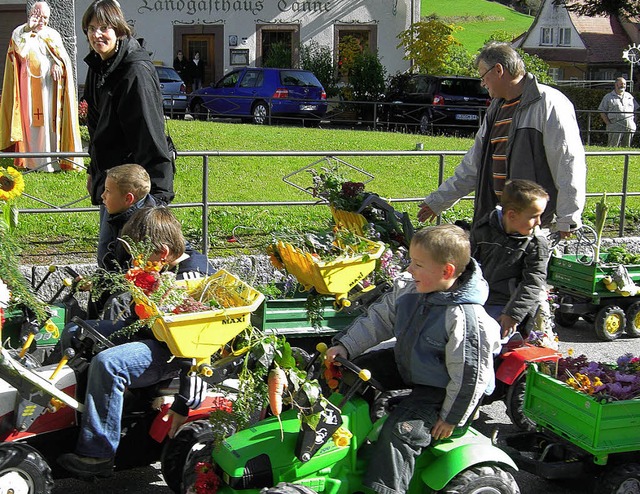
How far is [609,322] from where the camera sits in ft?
26.3

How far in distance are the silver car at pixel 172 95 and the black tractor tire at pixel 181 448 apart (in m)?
16.6

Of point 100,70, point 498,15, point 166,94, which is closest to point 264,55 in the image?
point 166,94

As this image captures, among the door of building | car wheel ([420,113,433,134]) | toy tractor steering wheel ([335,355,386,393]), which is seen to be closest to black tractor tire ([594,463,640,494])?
toy tractor steering wheel ([335,355,386,393])

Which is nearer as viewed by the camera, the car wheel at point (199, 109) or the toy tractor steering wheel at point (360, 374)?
the toy tractor steering wheel at point (360, 374)

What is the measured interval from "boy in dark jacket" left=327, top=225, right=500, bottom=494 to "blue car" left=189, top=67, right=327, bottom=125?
60.3ft

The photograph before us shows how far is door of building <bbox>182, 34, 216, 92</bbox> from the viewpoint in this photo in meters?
31.2

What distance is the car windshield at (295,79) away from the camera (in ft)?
78.9

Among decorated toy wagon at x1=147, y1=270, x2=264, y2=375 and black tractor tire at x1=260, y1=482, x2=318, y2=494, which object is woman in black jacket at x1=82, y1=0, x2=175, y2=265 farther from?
black tractor tire at x1=260, y1=482, x2=318, y2=494

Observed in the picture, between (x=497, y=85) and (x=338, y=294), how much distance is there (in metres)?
1.61

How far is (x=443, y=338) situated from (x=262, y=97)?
19138 mm

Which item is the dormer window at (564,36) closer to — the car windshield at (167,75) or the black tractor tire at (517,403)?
the car windshield at (167,75)

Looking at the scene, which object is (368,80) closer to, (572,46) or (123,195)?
(123,195)

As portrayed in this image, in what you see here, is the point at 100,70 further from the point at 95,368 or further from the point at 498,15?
the point at 498,15

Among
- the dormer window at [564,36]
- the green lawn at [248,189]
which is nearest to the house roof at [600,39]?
the dormer window at [564,36]
